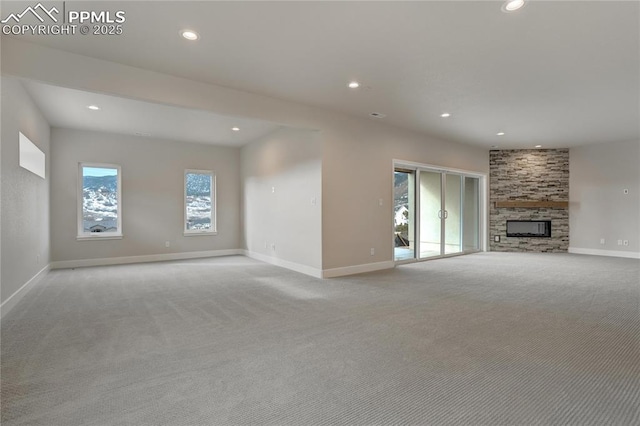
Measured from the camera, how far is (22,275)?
4.21 m

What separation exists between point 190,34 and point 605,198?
388 inches

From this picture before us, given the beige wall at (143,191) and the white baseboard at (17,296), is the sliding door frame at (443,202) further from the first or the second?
the white baseboard at (17,296)

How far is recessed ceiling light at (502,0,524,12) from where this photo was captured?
7.95 feet

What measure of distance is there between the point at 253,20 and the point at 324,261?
364cm

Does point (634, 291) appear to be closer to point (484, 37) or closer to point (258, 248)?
point (484, 37)

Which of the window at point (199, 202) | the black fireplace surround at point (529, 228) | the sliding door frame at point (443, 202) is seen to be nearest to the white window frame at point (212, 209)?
the window at point (199, 202)

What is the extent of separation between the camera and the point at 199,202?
26.2ft

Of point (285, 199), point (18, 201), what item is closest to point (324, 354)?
point (285, 199)

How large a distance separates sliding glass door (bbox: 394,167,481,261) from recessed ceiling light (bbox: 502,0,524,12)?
402 centimetres

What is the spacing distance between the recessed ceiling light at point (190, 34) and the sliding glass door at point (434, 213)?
14.9 ft

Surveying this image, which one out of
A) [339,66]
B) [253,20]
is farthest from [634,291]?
[253,20]

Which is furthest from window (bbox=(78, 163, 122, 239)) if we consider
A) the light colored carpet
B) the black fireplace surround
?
the black fireplace surround

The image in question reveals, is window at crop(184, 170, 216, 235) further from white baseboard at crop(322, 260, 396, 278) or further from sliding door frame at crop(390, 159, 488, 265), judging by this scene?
sliding door frame at crop(390, 159, 488, 265)

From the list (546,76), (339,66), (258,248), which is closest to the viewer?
(339,66)
